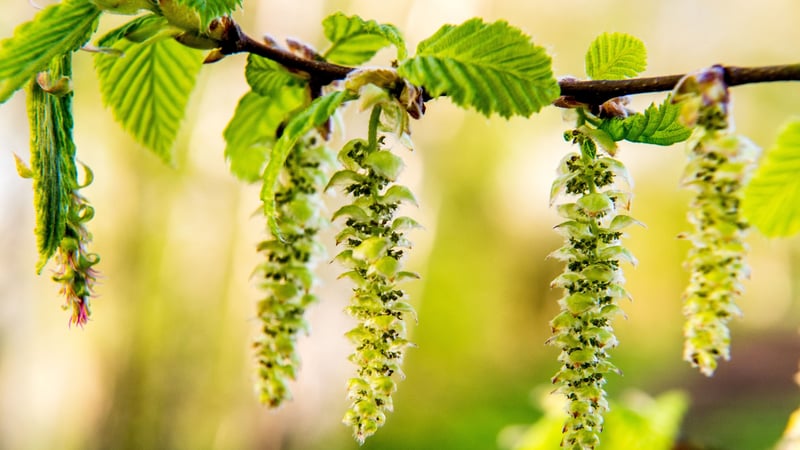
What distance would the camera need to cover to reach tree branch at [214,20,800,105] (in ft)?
1.05

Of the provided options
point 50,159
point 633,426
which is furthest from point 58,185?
point 633,426

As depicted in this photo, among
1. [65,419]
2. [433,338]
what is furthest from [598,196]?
[433,338]

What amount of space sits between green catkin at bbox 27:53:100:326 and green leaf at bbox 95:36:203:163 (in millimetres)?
117

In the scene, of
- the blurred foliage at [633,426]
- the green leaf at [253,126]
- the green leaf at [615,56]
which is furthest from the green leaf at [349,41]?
the blurred foliage at [633,426]

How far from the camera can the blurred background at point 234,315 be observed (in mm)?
4047

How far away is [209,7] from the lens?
39cm

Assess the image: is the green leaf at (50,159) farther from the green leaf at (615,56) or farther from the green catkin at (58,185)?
the green leaf at (615,56)

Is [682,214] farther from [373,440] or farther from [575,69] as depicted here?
[373,440]

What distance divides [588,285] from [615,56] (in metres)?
0.16

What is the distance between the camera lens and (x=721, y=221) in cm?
32

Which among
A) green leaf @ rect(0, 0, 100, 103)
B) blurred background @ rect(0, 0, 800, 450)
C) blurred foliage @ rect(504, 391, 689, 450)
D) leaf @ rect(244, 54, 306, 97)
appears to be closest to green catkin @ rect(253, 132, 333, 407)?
leaf @ rect(244, 54, 306, 97)

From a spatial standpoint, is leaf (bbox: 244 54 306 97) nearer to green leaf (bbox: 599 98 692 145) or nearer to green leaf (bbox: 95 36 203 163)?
green leaf (bbox: 95 36 203 163)

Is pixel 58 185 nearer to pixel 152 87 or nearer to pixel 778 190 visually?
pixel 152 87

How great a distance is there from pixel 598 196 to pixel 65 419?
445 cm
